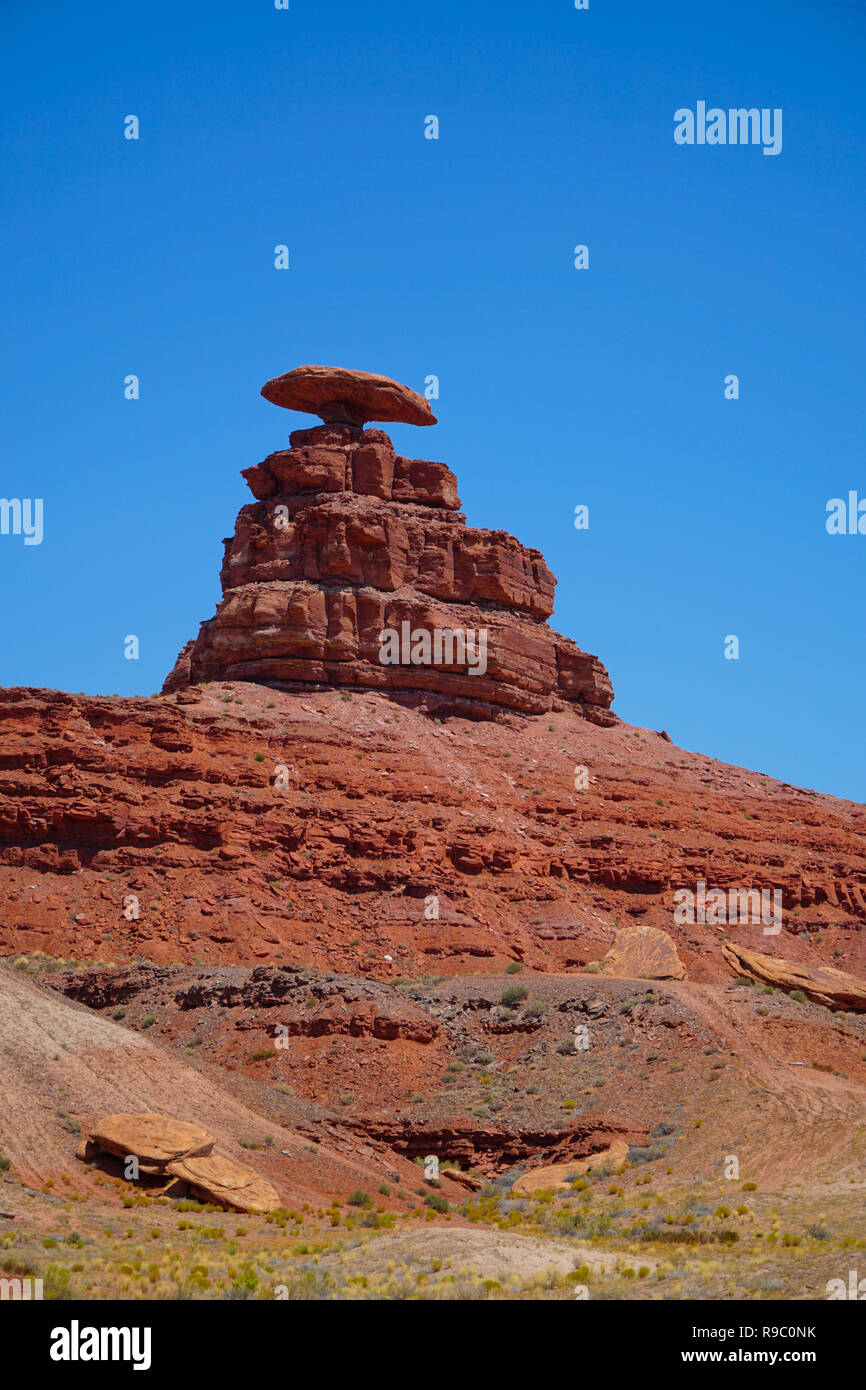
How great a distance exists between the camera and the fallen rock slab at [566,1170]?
33.4m

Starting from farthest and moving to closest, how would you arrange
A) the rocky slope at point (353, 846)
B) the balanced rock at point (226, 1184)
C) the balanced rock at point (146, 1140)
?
the rocky slope at point (353, 846) → the balanced rock at point (146, 1140) → the balanced rock at point (226, 1184)

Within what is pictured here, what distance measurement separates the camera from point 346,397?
70.4 metres

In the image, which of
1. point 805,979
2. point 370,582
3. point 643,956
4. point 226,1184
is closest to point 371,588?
point 370,582

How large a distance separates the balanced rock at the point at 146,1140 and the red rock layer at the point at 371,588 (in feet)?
112

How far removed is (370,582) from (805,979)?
26.8m

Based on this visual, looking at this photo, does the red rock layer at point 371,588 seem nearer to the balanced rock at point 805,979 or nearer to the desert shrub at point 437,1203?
the balanced rock at point 805,979

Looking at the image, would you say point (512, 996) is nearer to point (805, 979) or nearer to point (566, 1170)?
point (566, 1170)

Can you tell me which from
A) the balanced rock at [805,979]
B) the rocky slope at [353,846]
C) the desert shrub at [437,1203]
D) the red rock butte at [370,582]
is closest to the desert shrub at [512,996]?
the rocky slope at [353,846]

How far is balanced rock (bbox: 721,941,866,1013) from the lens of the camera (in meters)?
48.0

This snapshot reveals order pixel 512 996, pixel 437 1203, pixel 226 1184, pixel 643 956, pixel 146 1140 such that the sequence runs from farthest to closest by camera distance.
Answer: pixel 643 956, pixel 512 996, pixel 437 1203, pixel 146 1140, pixel 226 1184

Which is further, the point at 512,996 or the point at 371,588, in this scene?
the point at 371,588

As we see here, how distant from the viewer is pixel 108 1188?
1096 inches

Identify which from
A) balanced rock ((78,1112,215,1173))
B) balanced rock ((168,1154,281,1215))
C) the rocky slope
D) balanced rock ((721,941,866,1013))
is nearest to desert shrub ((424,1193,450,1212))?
balanced rock ((168,1154,281,1215))

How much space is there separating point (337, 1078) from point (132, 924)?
11589 mm
